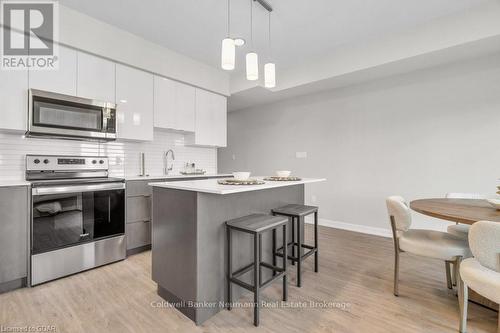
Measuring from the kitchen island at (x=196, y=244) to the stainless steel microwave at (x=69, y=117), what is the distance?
4.44 feet

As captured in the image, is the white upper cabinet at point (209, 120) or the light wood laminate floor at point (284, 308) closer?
the light wood laminate floor at point (284, 308)

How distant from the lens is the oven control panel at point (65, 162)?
8.19ft

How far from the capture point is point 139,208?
115 inches

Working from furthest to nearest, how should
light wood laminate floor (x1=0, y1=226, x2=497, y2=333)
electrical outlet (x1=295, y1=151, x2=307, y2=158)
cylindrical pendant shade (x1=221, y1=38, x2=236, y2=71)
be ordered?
1. electrical outlet (x1=295, y1=151, x2=307, y2=158)
2. cylindrical pendant shade (x1=221, y1=38, x2=236, y2=71)
3. light wood laminate floor (x1=0, y1=226, x2=497, y2=333)

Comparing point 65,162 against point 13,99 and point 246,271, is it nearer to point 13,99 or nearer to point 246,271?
point 13,99

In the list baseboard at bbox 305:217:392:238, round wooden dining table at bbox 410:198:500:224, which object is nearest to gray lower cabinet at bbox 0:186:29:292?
round wooden dining table at bbox 410:198:500:224

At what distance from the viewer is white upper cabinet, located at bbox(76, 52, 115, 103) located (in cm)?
269

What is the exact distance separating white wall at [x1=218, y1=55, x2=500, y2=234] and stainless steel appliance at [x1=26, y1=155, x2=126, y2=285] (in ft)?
10.5

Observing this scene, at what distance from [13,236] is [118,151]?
A: 1.45 metres

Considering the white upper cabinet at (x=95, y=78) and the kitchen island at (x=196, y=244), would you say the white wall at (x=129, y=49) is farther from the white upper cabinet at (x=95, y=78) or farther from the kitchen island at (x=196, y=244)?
the kitchen island at (x=196, y=244)

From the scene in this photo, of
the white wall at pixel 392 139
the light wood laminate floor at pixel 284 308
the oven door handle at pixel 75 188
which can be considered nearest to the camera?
the light wood laminate floor at pixel 284 308

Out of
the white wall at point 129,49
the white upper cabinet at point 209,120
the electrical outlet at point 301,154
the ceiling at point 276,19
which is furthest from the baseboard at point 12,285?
the electrical outlet at point 301,154

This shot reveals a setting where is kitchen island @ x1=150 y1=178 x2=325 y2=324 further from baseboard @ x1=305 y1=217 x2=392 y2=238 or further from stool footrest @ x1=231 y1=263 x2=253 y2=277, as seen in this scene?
baseboard @ x1=305 y1=217 x2=392 y2=238

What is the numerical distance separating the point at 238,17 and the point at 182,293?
9.16 ft
